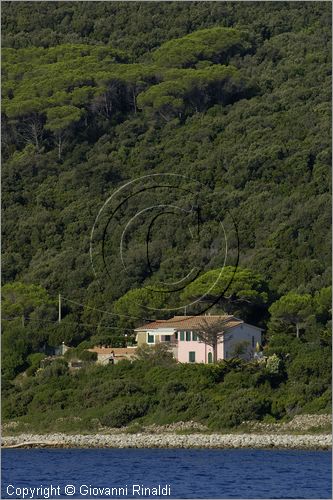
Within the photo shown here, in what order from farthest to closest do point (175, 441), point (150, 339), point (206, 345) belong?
point (150, 339), point (206, 345), point (175, 441)

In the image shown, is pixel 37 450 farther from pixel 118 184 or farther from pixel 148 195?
pixel 118 184

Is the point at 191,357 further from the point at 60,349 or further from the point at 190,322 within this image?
the point at 60,349

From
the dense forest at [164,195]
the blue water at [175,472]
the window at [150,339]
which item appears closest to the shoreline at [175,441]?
the blue water at [175,472]

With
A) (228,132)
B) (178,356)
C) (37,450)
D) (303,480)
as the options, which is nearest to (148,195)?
(228,132)

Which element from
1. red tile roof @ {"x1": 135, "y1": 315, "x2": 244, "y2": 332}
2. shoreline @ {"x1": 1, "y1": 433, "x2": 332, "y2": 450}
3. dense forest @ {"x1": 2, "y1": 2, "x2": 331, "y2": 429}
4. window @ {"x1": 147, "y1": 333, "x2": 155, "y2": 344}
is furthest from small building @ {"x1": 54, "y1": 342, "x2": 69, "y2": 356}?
shoreline @ {"x1": 1, "y1": 433, "x2": 332, "y2": 450}

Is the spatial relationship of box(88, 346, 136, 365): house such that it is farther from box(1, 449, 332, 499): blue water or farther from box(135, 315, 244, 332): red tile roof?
box(1, 449, 332, 499): blue water

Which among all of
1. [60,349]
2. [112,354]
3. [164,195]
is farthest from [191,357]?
[164,195]
